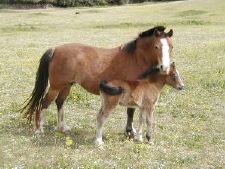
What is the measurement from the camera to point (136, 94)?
11.9 meters

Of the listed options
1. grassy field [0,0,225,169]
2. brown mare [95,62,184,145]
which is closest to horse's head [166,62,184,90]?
brown mare [95,62,184,145]

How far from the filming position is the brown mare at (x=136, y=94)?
11.7 m

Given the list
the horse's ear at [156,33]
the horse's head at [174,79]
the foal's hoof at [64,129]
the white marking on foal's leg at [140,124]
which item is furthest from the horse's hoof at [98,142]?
the horse's ear at [156,33]

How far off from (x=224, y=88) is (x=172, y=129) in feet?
18.9

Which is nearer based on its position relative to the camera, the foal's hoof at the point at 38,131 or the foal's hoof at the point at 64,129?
the foal's hoof at the point at 38,131

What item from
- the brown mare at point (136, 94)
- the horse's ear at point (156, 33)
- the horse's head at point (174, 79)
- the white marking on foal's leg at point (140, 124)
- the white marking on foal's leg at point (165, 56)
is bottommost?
the white marking on foal's leg at point (140, 124)

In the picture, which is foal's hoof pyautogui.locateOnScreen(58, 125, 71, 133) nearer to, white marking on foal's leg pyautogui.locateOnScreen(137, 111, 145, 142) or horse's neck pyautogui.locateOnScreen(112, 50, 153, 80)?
white marking on foal's leg pyautogui.locateOnScreen(137, 111, 145, 142)

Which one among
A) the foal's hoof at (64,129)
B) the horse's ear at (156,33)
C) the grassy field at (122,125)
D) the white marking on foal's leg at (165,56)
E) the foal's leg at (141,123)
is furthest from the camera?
the foal's hoof at (64,129)

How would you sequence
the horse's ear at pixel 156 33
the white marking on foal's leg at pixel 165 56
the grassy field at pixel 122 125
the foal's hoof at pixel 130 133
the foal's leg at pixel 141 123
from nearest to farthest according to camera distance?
the grassy field at pixel 122 125, the white marking on foal's leg at pixel 165 56, the horse's ear at pixel 156 33, the foal's leg at pixel 141 123, the foal's hoof at pixel 130 133

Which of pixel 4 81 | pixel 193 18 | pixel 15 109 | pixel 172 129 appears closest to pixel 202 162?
pixel 172 129

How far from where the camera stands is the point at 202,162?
11.3 meters

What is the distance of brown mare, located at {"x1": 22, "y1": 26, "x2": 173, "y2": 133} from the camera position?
11.8 m

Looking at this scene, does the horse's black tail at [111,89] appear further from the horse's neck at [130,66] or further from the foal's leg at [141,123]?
the foal's leg at [141,123]

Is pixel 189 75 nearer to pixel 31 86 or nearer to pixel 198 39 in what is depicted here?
pixel 31 86
